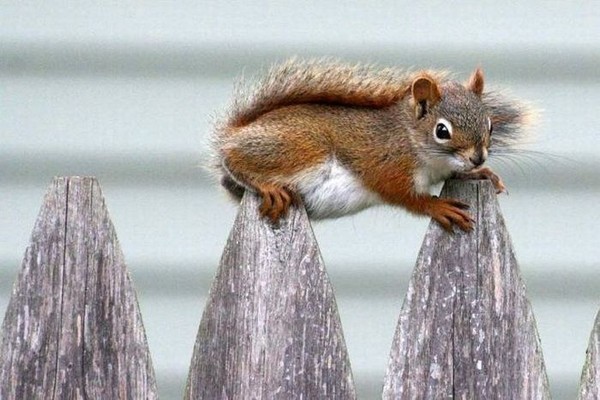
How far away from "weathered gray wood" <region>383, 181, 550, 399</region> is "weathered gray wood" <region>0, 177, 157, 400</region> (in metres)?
0.43

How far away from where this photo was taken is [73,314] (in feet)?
7.37

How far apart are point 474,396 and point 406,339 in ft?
0.48

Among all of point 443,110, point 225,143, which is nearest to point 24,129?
point 225,143

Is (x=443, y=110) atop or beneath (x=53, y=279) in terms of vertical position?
atop

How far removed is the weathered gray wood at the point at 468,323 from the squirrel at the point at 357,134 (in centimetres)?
26

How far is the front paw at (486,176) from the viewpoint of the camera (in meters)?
2.45

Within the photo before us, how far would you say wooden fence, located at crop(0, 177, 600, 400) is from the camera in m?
2.24

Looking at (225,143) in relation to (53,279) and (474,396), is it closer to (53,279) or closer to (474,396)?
(53,279)

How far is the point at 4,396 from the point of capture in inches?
89.0

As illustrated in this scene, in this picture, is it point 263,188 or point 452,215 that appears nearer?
point 452,215

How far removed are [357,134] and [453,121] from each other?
0.19 meters

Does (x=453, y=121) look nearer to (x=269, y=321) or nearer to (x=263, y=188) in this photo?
(x=263, y=188)

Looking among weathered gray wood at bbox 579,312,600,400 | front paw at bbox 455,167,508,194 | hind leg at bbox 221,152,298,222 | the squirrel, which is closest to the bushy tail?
the squirrel

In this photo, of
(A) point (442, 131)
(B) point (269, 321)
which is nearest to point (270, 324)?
(B) point (269, 321)
